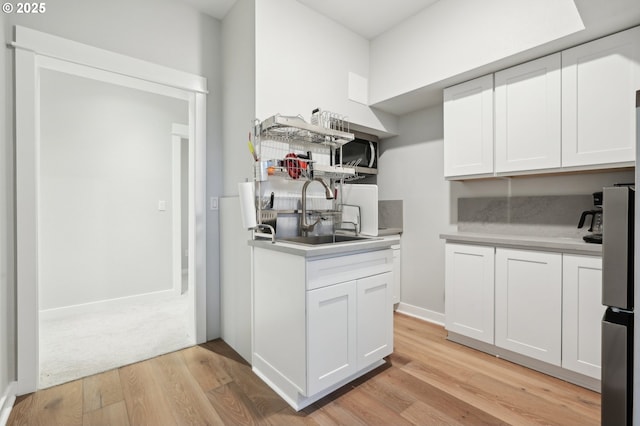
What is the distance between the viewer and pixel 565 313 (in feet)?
6.06

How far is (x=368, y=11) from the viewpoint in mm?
2465

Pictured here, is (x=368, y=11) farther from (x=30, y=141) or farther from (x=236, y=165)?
(x=30, y=141)

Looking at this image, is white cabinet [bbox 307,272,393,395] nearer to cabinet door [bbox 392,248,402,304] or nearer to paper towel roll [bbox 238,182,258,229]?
paper towel roll [bbox 238,182,258,229]

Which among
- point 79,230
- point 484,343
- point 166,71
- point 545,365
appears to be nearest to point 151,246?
point 79,230

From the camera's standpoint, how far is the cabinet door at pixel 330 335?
5.17 ft

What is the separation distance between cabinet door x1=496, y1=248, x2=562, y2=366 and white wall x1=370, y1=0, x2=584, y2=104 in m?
1.38

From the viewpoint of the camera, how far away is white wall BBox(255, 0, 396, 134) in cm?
209

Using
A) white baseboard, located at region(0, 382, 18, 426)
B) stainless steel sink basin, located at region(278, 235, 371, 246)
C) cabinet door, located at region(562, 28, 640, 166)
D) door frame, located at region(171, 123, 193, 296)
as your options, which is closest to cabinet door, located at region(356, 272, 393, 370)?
stainless steel sink basin, located at region(278, 235, 371, 246)

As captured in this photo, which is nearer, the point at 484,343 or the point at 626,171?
the point at 626,171

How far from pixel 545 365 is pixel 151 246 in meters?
3.89

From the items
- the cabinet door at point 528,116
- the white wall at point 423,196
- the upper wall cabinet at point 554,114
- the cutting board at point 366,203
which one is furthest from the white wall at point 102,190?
the cabinet door at point 528,116

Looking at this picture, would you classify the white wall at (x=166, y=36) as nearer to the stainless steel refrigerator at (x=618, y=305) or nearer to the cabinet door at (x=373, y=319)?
the cabinet door at (x=373, y=319)

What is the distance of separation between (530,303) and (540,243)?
0.41 m

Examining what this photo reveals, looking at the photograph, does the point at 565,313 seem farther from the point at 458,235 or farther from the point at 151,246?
the point at 151,246
